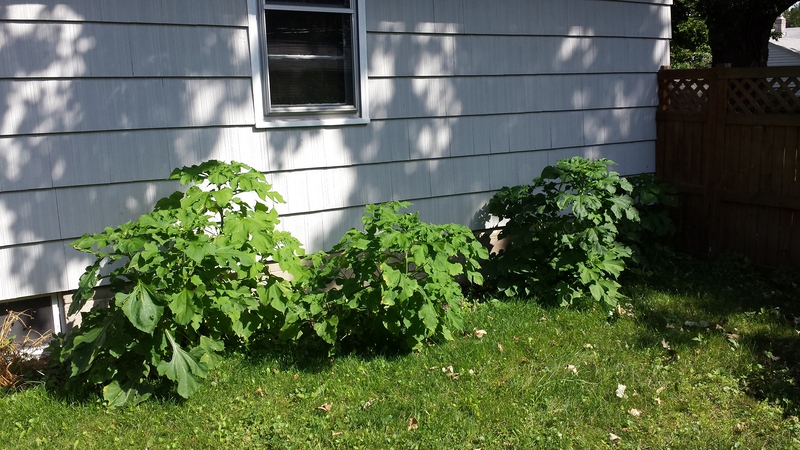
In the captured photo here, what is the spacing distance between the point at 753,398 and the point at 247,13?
4114 millimetres

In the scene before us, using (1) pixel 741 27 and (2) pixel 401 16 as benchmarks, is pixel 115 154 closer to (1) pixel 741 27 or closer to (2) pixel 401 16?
(2) pixel 401 16

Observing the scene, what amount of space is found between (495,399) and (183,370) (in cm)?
178

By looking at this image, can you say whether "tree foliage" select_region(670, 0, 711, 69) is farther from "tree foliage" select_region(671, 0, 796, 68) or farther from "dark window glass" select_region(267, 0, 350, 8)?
"dark window glass" select_region(267, 0, 350, 8)

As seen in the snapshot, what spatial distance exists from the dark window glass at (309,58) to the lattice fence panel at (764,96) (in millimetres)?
3686

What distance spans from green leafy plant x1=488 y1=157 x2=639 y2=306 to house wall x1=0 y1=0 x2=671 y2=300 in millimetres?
549

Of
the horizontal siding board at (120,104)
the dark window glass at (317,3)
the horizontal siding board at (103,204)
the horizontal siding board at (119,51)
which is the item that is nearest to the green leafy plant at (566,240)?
the dark window glass at (317,3)

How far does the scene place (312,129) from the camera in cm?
534

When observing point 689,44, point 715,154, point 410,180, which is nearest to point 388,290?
point 410,180

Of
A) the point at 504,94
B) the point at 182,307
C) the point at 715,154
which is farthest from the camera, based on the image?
the point at 715,154

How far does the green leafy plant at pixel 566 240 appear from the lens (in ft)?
18.3

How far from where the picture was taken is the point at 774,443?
3.85 meters

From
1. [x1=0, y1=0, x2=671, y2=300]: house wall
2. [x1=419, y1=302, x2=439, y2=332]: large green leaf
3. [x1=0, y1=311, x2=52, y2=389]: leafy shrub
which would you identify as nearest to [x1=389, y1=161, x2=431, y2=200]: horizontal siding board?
[x1=0, y1=0, x2=671, y2=300]: house wall

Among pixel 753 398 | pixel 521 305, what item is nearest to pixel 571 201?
pixel 521 305

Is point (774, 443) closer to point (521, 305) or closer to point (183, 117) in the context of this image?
point (521, 305)
